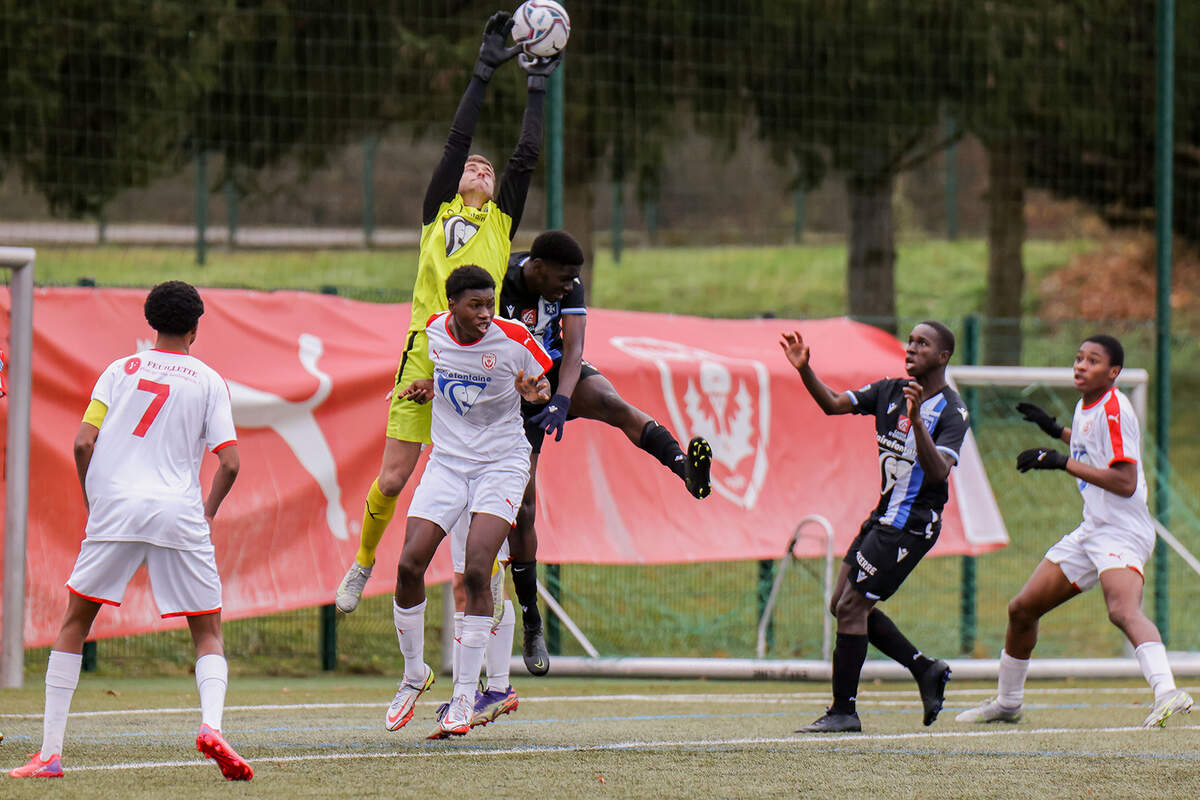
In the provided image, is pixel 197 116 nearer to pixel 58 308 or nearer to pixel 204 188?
pixel 204 188

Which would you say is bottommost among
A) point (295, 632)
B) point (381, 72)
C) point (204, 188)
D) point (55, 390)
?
point (295, 632)

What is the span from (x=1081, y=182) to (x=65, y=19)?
962cm

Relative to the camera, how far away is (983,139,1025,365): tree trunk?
13773 millimetres

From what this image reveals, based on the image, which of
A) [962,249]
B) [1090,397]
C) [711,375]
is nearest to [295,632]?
[711,375]

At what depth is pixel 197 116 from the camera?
12180 millimetres

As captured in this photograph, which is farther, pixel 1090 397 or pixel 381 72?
pixel 381 72

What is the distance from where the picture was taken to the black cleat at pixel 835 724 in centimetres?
774

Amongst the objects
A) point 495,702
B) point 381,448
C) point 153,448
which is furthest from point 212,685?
point 381,448

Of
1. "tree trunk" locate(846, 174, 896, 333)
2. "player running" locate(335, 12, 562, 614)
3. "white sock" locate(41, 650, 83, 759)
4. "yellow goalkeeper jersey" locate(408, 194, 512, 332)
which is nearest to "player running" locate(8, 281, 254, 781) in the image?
"white sock" locate(41, 650, 83, 759)

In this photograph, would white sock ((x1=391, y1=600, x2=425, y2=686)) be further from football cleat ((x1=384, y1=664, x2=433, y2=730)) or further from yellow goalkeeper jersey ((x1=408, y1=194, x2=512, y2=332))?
yellow goalkeeper jersey ((x1=408, y1=194, x2=512, y2=332))

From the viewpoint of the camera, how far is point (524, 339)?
22.9 feet

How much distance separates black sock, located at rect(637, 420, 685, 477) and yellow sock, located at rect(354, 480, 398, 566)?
51.2 inches

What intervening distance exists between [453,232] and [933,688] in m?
3.41

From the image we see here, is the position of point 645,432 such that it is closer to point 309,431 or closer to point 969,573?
point 309,431
